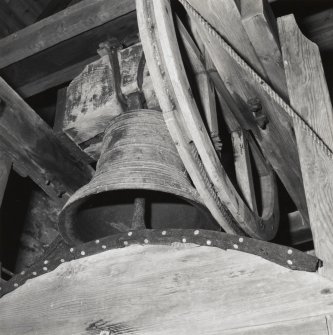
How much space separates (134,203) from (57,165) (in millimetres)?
541

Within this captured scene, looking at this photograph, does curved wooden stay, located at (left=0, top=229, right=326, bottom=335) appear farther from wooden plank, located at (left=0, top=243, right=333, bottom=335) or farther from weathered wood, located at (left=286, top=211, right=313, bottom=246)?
Answer: weathered wood, located at (left=286, top=211, right=313, bottom=246)

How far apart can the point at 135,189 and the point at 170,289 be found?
500 millimetres

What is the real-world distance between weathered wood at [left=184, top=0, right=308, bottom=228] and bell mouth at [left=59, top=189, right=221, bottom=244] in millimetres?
325

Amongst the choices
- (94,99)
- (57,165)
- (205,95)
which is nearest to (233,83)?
(205,95)

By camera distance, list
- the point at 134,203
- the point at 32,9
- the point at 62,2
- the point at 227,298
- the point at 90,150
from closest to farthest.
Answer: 1. the point at 227,298
2. the point at 134,203
3. the point at 90,150
4. the point at 62,2
5. the point at 32,9

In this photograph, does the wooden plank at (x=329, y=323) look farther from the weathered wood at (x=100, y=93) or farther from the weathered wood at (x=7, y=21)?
the weathered wood at (x=7, y=21)

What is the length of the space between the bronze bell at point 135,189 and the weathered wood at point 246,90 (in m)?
0.25

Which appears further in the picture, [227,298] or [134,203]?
[134,203]

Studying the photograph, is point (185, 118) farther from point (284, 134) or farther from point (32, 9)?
point (32, 9)

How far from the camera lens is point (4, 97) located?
6.55 feet

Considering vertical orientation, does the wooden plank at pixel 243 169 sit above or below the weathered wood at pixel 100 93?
below

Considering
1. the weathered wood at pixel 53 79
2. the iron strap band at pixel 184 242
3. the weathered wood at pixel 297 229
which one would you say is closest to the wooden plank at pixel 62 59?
the weathered wood at pixel 53 79

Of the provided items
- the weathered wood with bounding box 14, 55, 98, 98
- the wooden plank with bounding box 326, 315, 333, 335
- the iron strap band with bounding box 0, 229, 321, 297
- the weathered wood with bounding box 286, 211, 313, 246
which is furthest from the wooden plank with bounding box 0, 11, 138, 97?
the wooden plank with bounding box 326, 315, 333, 335

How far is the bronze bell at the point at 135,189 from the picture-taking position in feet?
4.65
